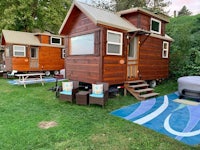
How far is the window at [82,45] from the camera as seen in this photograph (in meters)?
8.00

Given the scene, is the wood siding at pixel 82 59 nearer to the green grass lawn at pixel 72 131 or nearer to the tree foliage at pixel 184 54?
Answer: the green grass lawn at pixel 72 131

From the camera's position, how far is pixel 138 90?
8.27 metres

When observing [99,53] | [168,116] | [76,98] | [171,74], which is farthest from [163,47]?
[76,98]

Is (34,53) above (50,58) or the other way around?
above

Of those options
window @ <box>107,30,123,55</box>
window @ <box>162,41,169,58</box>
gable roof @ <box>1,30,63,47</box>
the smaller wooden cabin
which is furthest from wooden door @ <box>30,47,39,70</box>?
window @ <box>162,41,169,58</box>

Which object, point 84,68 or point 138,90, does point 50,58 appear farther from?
point 138,90

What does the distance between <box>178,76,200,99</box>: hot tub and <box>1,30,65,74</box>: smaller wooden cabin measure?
12027 mm

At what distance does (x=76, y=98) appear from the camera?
6613 mm

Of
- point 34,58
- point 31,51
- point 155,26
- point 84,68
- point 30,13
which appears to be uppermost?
point 30,13

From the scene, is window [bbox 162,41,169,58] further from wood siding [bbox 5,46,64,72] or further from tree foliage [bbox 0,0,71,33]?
tree foliage [bbox 0,0,71,33]

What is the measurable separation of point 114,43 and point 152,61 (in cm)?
329

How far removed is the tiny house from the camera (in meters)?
7.48

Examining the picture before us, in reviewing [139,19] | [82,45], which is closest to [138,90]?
[82,45]

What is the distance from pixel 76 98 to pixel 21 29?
17434 mm
